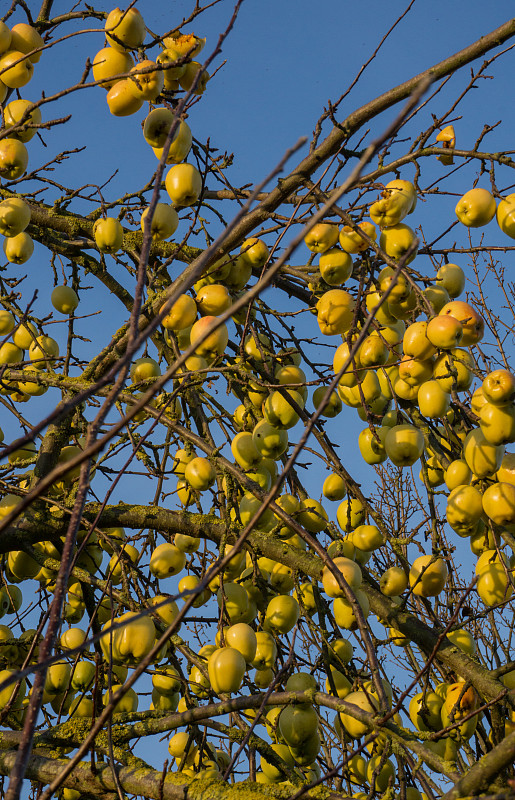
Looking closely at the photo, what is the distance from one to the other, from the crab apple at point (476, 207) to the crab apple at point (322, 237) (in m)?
0.46

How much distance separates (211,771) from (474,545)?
4.26 ft

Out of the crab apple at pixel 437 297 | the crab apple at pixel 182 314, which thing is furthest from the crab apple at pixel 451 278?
the crab apple at pixel 182 314

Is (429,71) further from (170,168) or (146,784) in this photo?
(146,784)

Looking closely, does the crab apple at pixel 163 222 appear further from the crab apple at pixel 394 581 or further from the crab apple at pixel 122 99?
the crab apple at pixel 394 581

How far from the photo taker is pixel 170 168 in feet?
8.93

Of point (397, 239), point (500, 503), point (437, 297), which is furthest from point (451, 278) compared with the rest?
point (500, 503)

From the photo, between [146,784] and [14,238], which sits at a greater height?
[14,238]

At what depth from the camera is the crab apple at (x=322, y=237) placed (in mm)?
2533

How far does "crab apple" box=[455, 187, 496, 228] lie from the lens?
2.48 m

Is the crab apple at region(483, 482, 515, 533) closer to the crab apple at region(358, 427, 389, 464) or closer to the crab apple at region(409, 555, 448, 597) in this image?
the crab apple at region(409, 555, 448, 597)

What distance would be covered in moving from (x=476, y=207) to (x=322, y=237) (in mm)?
555

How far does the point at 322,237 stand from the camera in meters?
2.54

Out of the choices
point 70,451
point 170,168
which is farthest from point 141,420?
point 170,168

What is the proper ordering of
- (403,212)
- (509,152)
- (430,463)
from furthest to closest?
(430,463)
(403,212)
(509,152)
